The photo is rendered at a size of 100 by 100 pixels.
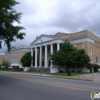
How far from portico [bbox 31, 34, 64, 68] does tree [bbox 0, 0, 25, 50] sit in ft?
72.4

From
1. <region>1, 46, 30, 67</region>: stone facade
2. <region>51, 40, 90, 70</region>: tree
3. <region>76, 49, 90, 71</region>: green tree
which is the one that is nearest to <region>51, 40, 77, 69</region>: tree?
<region>51, 40, 90, 70</region>: tree

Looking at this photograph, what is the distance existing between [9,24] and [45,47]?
2865 cm

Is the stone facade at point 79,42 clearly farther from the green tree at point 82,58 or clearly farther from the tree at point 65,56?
the tree at point 65,56

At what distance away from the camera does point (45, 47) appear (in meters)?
46.8

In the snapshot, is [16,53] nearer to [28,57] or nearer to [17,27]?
[28,57]

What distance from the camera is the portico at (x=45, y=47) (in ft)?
144

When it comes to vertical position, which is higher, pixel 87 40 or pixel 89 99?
pixel 87 40

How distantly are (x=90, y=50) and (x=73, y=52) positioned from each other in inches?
224

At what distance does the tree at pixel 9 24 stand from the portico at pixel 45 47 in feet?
72.4

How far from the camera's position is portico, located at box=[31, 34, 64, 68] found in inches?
1724

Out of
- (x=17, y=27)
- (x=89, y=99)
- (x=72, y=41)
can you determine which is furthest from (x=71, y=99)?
(x=72, y=41)

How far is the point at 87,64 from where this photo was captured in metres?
38.7

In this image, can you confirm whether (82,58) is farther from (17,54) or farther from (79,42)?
(17,54)

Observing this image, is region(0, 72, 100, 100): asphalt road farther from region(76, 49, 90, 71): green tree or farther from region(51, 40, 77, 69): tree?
region(76, 49, 90, 71): green tree
